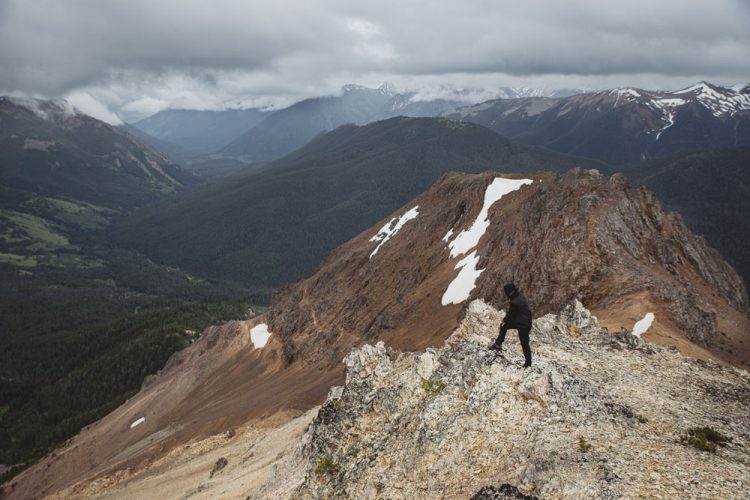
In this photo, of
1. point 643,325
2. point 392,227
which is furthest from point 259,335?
point 643,325

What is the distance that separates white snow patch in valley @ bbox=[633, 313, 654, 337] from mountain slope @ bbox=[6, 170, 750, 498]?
49 cm

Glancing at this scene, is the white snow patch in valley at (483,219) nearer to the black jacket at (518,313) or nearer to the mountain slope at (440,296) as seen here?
the mountain slope at (440,296)

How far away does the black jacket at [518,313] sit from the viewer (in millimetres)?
22453

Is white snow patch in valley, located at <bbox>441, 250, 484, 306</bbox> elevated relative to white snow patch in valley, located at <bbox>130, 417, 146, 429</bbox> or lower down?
elevated

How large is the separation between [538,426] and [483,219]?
71602mm

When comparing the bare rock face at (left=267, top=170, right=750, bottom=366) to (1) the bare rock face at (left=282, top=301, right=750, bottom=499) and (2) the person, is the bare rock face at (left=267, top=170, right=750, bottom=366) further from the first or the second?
(2) the person

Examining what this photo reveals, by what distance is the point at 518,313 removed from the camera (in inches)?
888

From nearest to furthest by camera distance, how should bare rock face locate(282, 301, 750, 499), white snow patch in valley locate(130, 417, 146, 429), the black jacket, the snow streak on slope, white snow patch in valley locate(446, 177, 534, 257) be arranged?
1. bare rock face locate(282, 301, 750, 499)
2. the black jacket
3. the snow streak on slope
4. white snow patch in valley locate(446, 177, 534, 257)
5. white snow patch in valley locate(130, 417, 146, 429)

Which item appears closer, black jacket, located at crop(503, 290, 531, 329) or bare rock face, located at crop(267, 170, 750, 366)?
black jacket, located at crop(503, 290, 531, 329)

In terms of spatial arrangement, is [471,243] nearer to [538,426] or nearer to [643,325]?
[643,325]

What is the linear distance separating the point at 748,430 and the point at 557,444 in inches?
324

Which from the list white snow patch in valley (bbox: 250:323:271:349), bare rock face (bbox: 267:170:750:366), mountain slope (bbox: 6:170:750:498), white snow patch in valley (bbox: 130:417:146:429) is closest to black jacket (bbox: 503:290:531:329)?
mountain slope (bbox: 6:170:750:498)

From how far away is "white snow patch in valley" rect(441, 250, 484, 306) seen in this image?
74688 millimetres

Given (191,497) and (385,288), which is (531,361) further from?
(385,288)
